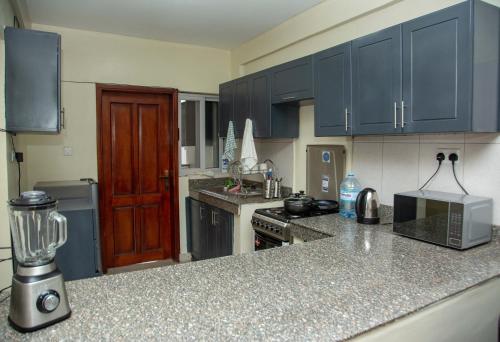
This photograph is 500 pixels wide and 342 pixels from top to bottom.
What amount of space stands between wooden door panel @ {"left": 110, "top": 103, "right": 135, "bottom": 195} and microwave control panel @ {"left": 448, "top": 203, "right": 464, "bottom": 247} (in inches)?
134

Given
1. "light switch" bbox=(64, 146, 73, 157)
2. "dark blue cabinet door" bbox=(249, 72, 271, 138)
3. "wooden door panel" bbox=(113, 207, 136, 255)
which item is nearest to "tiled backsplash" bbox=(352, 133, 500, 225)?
"dark blue cabinet door" bbox=(249, 72, 271, 138)

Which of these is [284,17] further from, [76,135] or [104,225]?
[104,225]

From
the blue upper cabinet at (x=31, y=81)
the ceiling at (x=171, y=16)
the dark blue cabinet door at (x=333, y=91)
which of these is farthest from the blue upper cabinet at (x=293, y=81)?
the blue upper cabinet at (x=31, y=81)

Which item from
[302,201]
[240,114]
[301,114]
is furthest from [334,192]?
[240,114]

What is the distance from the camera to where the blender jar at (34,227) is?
111 cm

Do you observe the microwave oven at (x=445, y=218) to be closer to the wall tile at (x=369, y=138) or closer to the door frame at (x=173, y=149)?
the wall tile at (x=369, y=138)

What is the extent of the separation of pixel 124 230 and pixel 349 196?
9.13 ft

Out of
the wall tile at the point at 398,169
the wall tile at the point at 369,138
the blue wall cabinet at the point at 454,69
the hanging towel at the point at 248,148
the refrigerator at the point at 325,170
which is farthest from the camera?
the hanging towel at the point at 248,148

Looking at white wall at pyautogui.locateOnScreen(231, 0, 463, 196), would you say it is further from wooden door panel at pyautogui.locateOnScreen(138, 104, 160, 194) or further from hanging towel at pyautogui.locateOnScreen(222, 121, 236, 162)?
wooden door panel at pyautogui.locateOnScreen(138, 104, 160, 194)

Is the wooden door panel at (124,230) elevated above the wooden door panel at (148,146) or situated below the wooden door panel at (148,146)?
below

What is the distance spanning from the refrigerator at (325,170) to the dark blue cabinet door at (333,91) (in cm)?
40

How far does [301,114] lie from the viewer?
353cm

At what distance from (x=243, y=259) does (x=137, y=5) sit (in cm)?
259

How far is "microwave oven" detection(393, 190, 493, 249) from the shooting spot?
1.82 metres
